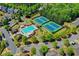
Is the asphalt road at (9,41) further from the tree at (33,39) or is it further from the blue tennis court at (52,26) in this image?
the blue tennis court at (52,26)

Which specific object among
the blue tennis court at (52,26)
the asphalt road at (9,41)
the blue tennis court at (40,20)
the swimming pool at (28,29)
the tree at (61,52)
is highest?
the blue tennis court at (40,20)

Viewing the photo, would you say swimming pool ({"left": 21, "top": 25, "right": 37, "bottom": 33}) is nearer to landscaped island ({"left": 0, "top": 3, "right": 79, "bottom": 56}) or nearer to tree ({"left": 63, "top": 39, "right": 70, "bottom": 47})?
landscaped island ({"left": 0, "top": 3, "right": 79, "bottom": 56})

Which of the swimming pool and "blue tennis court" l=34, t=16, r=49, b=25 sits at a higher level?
"blue tennis court" l=34, t=16, r=49, b=25

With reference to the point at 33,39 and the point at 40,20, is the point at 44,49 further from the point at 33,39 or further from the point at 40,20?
the point at 40,20

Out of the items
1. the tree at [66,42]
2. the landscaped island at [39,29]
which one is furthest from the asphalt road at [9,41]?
the tree at [66,42]

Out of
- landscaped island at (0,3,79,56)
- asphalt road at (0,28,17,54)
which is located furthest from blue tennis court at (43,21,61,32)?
asphalt road at (0,28,17,54)

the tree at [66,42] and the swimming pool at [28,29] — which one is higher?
the swimming pool at [28,29]

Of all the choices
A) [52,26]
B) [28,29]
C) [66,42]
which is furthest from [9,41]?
[66,42]

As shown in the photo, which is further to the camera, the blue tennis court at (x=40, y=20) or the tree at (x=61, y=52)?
the blue tennis court at (x=40, y=20)

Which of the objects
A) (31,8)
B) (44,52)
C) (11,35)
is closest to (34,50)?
(44,52)
